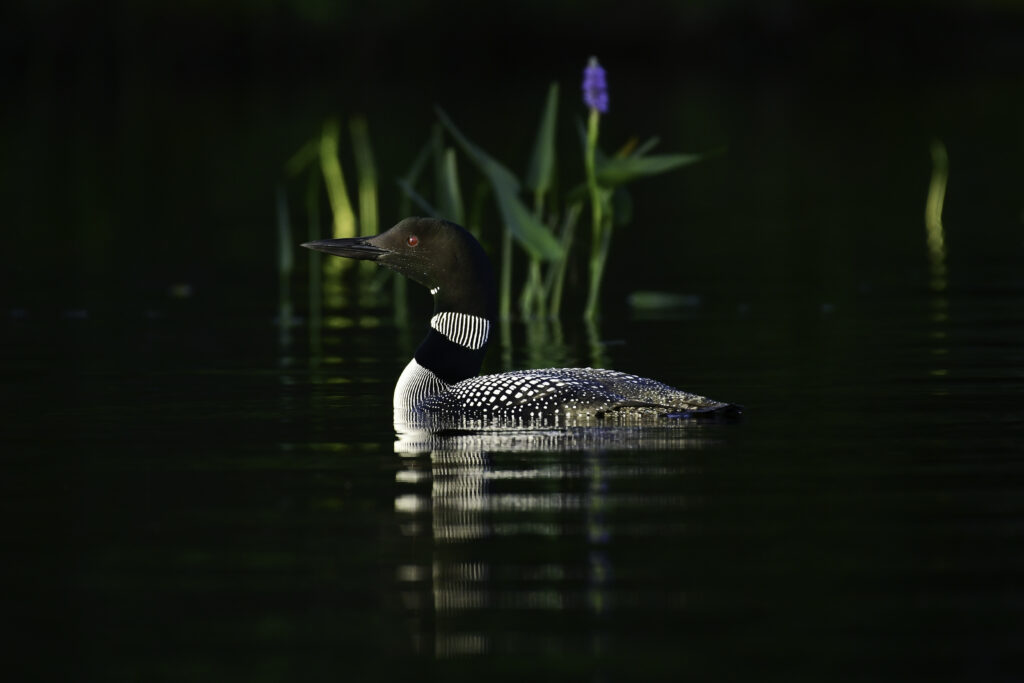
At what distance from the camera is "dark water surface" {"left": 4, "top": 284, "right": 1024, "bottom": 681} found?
4.80 metres

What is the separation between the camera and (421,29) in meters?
52.1

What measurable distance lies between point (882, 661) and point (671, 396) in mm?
3157

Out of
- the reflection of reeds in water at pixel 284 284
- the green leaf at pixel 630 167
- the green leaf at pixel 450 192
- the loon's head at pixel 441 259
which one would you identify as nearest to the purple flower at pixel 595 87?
the green leaf at pixel 630 167

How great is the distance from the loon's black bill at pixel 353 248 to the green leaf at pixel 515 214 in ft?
8.23

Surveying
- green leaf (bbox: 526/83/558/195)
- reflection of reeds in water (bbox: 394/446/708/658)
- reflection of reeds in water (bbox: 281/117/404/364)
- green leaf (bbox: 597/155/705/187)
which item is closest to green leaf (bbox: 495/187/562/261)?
green leaf (bbox: 526/83/558/195)

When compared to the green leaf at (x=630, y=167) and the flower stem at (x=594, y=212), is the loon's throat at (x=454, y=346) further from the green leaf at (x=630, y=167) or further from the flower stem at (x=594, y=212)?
the flower stem at (x=594, y=212)

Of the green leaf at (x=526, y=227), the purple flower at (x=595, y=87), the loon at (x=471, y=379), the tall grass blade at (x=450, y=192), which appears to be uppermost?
A: the purple flower at (x=595, y=87)

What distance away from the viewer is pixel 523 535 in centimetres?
598

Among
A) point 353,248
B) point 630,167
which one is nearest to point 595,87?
point 630,167

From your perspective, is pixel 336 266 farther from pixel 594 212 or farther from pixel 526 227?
pixel 526 227

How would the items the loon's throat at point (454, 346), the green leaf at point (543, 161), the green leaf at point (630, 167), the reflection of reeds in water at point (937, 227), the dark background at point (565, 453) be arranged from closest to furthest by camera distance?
the dark background at point (565, 453), the loon's throat at point (454, 346), the green leaf at point (630, 167), the green leaf at point (543, 161), the reflection of reeds in water at point (937, 227)

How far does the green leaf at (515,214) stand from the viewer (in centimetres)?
1123

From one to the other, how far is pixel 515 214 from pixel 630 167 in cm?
68

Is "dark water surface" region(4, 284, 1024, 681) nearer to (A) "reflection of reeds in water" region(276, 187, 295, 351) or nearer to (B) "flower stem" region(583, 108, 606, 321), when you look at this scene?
(B) "flower stem" region(583, 108, 606, 321)
